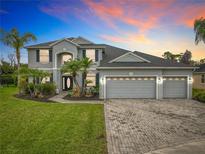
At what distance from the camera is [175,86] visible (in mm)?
15570

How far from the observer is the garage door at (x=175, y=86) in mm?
15562

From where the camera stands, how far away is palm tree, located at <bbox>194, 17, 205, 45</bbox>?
20506 millimetres

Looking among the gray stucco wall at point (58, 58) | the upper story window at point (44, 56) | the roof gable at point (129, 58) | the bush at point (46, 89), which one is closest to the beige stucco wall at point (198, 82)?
the roof gable at point (129, 58)

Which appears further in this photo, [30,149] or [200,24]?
[200,24]

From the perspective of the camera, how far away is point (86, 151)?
192 inches

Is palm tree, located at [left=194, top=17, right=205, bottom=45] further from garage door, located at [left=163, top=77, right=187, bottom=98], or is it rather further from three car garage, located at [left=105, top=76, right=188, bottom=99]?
three car garage, located at [left=105, top=76, right=188, bottom=99]

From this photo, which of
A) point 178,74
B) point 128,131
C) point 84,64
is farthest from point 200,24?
point 128,131

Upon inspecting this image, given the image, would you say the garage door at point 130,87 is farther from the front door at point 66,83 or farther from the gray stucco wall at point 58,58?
the front door at point 66,83

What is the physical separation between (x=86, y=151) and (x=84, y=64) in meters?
11.8

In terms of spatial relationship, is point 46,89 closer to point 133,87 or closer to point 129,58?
point 133,87

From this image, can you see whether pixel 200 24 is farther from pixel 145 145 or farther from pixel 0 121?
pixel 0 121

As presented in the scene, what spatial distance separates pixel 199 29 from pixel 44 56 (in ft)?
65.8

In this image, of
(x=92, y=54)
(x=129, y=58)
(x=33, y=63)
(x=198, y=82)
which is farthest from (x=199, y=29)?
(x=33, y=63)

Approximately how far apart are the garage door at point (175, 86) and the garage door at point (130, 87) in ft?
4.00
